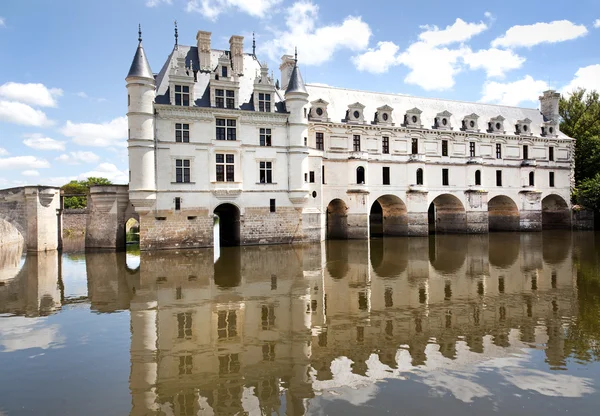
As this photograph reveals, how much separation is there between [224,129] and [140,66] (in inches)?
233

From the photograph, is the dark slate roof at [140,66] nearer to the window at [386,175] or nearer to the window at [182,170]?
the window at [182,170]

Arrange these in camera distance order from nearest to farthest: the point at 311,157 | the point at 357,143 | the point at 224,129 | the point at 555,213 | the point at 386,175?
the point at 224,129 < the point at 311,157 < the point at 357,143 < the point at 386,175 < the point at 555,213

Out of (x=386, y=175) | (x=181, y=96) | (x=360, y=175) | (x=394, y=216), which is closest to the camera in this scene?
(x=181, y=96)

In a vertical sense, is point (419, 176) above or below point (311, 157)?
below

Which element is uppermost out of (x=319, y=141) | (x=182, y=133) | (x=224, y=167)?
(x=319, y=141)

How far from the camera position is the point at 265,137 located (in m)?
27.4

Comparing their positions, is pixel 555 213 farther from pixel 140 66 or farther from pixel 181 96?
pixel 140 66

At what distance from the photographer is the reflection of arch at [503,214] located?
37.8 m

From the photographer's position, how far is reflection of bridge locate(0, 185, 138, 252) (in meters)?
25.8

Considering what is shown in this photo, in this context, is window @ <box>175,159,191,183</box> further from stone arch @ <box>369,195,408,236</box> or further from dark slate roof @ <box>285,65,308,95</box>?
stone arch @ <box>369,195,408,236</box>

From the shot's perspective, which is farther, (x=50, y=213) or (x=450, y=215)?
(x=450, y=215)

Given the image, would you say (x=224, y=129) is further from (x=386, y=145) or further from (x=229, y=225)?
(x=386, y=145)

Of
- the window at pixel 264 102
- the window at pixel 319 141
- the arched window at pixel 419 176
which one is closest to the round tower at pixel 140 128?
the window at pixel 264 102

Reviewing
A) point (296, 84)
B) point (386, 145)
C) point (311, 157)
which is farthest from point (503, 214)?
point (296, 84)
